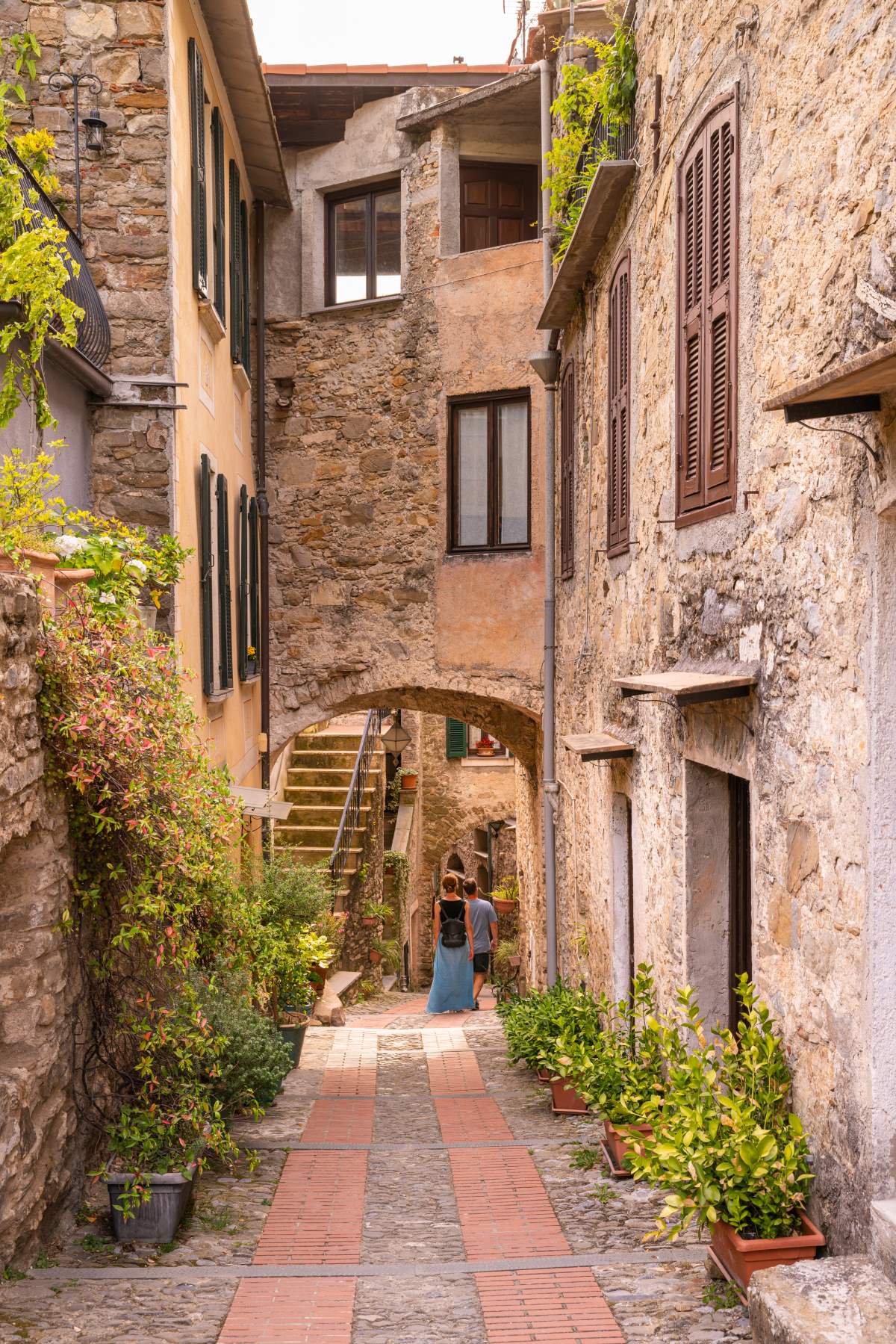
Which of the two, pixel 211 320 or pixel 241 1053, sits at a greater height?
pixel 211 320

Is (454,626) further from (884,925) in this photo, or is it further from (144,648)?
(884,925)

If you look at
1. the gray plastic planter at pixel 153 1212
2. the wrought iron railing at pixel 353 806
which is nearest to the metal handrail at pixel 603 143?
the gray plastic planter at pixel 153 1212

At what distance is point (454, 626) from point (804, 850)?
7891mm

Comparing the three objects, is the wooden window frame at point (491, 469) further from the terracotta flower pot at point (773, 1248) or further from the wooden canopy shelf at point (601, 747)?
the terracotta flower pot at point (773, 1248)

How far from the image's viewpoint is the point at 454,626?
11562mm

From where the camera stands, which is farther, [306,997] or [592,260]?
[306,997]

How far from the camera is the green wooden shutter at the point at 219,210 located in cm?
966

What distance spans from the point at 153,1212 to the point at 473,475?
25.6 ft

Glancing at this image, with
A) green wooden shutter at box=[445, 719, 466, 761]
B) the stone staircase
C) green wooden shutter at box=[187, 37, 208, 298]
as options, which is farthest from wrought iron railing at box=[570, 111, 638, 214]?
green wooden shutter at box=[445, 719, 466, 761]

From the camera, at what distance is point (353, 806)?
15.6m

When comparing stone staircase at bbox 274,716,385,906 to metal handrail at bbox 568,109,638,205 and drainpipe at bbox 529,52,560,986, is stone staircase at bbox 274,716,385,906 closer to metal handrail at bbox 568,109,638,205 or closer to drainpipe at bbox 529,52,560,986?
drainpipe at bbox 529,52,560,986

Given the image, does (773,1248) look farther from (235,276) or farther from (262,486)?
(262,486)

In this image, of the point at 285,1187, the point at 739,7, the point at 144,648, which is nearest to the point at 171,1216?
the point at 285,1187

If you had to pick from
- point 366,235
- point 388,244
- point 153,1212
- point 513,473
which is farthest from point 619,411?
point 366,235
